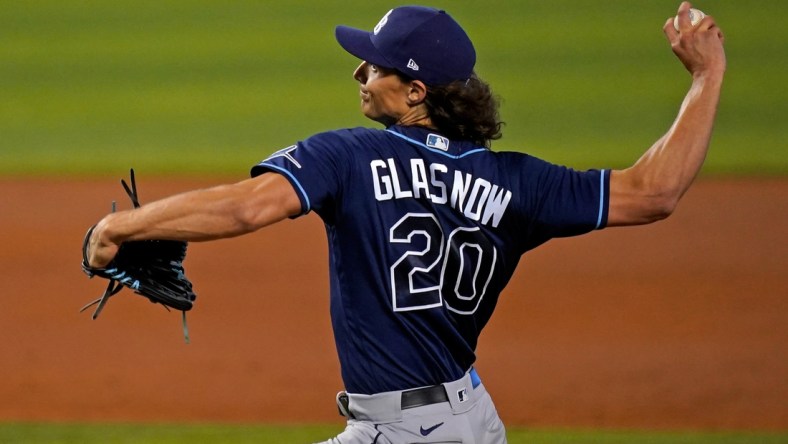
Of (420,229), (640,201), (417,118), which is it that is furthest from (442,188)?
(640,201)

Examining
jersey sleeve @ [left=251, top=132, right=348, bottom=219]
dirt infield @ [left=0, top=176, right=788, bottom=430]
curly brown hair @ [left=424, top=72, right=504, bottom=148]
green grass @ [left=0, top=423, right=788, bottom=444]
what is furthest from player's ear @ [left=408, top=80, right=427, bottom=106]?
dirt infield @ [left=0, top=176, right=788, bottom=430]

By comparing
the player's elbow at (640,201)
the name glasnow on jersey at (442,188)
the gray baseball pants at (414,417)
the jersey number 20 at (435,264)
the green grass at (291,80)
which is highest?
the green grass at (291,80)

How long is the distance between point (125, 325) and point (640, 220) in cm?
577

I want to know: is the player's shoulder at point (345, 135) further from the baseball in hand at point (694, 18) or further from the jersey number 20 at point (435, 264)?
the baseball in hand at point (694, 18)

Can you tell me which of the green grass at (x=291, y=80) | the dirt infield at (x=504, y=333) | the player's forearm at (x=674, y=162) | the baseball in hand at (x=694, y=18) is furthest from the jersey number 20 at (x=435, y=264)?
the green grass at (x=291, y=80)

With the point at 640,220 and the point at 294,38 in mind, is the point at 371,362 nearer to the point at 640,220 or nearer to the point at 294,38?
the point at 640,220

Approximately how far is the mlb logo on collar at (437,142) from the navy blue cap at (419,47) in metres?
0.15

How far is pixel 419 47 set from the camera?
2.76m

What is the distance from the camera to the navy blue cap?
2.76 metres

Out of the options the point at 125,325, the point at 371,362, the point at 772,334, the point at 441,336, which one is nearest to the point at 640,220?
the point at 441,336

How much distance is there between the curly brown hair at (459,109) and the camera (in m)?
2.81

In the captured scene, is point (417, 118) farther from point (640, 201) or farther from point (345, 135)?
point (640, 201)

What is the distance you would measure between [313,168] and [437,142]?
14.8 inches

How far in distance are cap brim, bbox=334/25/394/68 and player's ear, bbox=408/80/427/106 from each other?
8cm
